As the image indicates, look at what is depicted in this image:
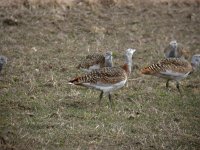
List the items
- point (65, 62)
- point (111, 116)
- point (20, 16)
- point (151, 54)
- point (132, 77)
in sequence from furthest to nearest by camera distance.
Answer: point (20, 16), point (151, 54), point (65, 62), point (132, 77), point (111, 116)

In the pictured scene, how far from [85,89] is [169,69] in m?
1.47

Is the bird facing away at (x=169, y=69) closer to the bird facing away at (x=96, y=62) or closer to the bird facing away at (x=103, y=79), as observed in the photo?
the bird facing away at (x=96, y=62)

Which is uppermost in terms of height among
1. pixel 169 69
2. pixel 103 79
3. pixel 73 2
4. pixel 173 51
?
pixel 103 79

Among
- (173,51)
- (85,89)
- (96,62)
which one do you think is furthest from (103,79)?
(173,51)

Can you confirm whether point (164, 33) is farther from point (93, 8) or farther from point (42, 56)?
point (42, 56)

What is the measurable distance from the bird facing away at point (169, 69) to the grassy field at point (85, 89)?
320 mm

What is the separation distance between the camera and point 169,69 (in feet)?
32.6

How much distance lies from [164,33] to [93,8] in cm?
248

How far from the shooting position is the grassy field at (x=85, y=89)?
762 cm

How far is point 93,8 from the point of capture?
55.8ft

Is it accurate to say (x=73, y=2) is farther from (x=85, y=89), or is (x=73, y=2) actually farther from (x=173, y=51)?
(x=85, y=89)

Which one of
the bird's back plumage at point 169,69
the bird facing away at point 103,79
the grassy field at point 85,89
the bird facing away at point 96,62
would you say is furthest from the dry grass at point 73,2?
the bird facing away at point 103,79

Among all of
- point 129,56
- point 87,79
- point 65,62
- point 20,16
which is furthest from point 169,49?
point 20,16

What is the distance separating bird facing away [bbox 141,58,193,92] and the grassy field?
1.05 feet
